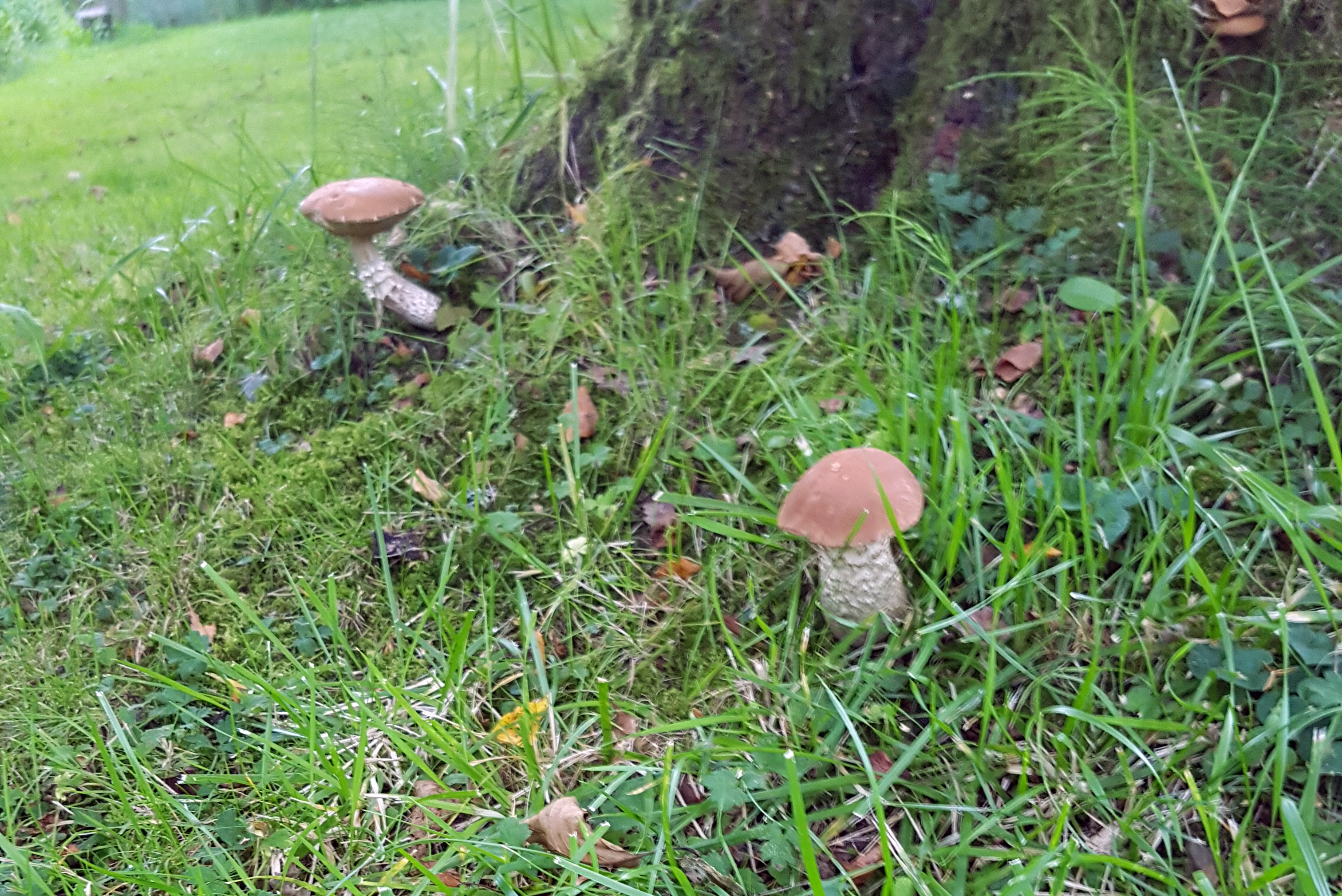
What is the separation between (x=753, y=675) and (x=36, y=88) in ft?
11.7

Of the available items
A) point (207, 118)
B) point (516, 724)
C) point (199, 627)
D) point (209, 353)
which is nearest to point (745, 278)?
point (516, 724)

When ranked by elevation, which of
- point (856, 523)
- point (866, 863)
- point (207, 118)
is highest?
point (207, 118)

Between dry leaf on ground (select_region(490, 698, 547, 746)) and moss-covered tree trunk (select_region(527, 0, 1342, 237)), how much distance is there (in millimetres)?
1381

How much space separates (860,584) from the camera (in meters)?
1.27

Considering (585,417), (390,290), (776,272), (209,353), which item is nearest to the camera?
(585,417)

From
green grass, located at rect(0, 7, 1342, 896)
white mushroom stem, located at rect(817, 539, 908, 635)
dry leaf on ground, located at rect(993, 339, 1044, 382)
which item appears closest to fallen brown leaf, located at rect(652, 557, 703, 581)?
green grass, located at rect(0, 7, 1342, 896)

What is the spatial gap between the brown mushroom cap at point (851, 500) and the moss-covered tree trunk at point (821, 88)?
1.03 metres

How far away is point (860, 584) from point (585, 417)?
2.75ft

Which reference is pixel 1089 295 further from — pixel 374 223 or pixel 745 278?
pixel 374 223

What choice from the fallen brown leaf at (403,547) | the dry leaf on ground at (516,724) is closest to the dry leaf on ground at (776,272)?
the fallen brown leaf at (403,547)

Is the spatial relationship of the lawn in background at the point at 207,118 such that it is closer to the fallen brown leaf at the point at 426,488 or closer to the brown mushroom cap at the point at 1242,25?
the fallen brown leaf at the point at 426,488

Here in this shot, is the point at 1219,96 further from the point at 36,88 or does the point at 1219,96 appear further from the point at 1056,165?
the point at 36,88

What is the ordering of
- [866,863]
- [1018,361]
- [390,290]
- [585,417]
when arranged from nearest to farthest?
[866,863] → [1018,361] → [585,417] → [390,290]

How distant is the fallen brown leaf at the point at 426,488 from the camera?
1774 mm
